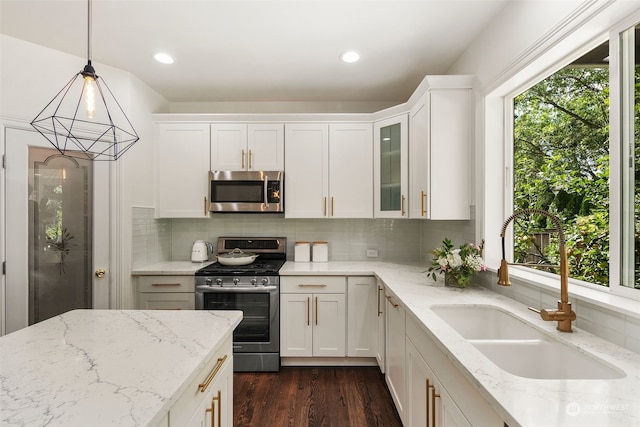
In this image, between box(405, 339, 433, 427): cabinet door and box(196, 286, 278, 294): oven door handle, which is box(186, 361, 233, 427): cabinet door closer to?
box(405, 339, 433, 427): cabinet door

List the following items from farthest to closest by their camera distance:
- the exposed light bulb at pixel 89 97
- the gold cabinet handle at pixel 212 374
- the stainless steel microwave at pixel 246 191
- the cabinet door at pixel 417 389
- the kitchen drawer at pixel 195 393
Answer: the stainless steel microwave at pixel 246 191, the cabinet door at pixel 417 389, the exposed light bulb at pixel 89 97, the gold cabinet handle at pixel 212 374, the kitchen drawer at pixel 195 393

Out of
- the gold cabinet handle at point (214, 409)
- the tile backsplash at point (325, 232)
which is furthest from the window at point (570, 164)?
the gold cabinet handle at point (214, 409)

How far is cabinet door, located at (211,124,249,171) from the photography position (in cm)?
313

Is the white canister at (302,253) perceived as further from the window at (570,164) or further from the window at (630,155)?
the window at (630,155)

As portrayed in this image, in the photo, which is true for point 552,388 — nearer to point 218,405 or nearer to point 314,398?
point 218,405

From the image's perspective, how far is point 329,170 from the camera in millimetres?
3123

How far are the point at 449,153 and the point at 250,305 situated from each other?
6.77 feet

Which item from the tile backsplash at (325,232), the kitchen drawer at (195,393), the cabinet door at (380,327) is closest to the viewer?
the kitchen drawer at (195,393)

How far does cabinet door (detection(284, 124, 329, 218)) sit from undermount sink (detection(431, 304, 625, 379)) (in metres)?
1.68

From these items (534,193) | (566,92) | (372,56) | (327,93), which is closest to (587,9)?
(566,92)

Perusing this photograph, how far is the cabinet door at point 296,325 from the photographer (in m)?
2.82

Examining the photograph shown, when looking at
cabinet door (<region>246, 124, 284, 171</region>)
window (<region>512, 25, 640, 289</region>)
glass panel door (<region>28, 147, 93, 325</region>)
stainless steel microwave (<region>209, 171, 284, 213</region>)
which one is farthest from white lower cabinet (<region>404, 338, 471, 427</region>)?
glass panel door (<region>28, 147, 93, 325</region>)

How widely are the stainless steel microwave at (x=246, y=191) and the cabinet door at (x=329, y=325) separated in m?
0.97

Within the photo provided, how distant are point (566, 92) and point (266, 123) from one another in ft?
7.71
